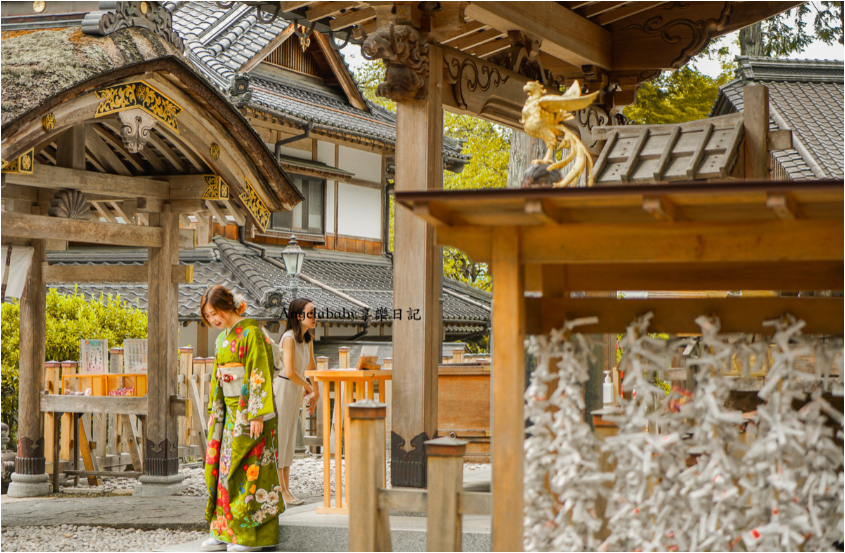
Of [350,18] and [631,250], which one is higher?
[350,18]

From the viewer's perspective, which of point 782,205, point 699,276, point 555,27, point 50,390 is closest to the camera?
point 782,205

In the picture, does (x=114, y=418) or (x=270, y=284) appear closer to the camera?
(x=114, y=418)

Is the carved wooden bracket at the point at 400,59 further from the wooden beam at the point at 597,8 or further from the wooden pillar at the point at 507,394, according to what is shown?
the wooden pillar at the point at 507,394

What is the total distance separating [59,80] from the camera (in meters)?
5.82

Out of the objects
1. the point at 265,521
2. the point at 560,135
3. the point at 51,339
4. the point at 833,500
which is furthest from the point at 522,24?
the point at 51,339

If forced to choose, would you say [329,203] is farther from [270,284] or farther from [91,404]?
[91,404]

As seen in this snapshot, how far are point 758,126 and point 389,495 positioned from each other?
11.4 ft

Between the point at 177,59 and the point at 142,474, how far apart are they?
3.92 metres

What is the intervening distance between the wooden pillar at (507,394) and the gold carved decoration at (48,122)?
3.83 metres

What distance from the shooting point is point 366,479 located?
3562 millimetres

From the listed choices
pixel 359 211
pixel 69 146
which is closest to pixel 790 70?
pixel 359 211

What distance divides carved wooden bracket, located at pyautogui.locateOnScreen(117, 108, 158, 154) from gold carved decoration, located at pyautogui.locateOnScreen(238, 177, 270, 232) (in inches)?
40.4

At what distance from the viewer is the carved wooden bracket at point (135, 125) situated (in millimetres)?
6598

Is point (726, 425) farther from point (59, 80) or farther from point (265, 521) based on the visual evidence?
point (59, 80)
